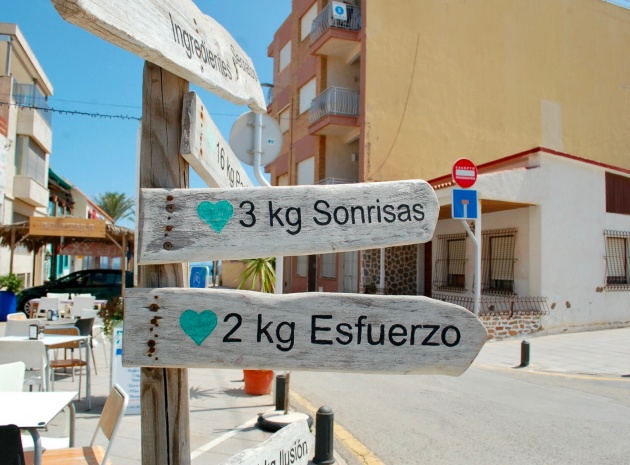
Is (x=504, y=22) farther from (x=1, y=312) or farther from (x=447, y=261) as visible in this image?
(x=1, y=312)

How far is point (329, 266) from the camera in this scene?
73.5 ft

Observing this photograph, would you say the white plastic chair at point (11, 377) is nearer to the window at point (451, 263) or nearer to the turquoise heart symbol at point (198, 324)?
the turquoise heart symbol at point (198, 324)

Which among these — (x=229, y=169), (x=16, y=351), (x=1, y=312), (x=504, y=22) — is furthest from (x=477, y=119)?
(x=229, y=169)

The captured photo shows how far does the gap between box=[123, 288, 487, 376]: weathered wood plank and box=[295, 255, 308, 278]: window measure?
900 inches

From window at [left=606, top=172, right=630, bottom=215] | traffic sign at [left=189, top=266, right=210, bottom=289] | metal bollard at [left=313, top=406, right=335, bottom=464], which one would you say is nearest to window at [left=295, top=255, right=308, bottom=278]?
window at [left=606, top=172, right=630, bottom=215]

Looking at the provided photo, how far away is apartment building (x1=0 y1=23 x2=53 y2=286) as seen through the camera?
20578 millimetres

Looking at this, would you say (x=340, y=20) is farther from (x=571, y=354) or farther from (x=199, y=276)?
(x=199, y=276)

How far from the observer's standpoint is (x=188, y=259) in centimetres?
160

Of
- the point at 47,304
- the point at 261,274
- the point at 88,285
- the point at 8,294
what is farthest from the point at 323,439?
the point at 88,285

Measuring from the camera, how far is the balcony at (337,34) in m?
20.5

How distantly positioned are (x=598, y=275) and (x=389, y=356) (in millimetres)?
15096

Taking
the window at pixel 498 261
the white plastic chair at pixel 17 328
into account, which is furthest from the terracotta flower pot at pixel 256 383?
the window at pixel 498 261

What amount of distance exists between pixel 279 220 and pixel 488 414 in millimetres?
5746

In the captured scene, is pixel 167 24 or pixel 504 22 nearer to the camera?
pixel 167 24
